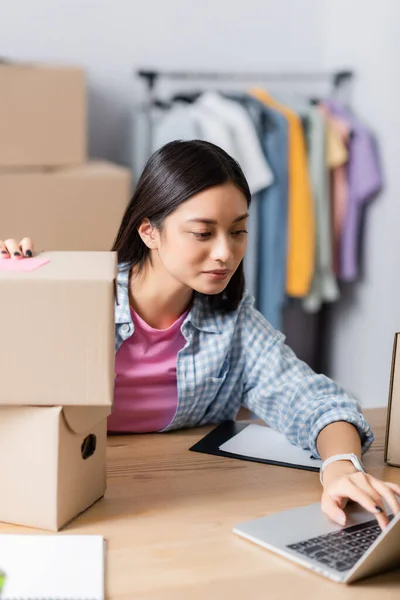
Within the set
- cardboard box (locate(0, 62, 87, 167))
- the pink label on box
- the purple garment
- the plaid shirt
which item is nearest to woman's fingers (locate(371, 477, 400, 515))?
the plaid shirt

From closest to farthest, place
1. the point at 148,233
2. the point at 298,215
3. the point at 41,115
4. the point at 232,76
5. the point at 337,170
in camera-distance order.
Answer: the point at 148,233, the point at 41,115, the point at 298,215, the point at 337,170, the point at 232,76

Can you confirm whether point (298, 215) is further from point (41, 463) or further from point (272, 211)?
point (41, 463)

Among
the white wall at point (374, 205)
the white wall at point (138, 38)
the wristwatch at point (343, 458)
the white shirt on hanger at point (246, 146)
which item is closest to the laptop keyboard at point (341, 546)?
the wristwatch at point (343, 458)

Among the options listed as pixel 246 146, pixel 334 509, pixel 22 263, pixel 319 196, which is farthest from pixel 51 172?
pixel 334 509

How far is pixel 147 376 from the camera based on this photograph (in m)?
1.43

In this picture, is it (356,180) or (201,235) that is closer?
(201,235)

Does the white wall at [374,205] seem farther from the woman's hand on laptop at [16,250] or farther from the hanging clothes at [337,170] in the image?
the woman's hand on laptop at [16,250]

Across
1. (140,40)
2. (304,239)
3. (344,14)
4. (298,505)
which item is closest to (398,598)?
(298,505)

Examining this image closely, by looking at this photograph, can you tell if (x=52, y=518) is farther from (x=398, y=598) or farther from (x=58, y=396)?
(x=398, y=598)

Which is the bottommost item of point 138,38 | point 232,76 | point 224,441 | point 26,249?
point 224,441

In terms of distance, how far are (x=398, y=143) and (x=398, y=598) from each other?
230cm

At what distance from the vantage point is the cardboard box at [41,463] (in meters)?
0.99

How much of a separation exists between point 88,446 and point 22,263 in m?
0.25

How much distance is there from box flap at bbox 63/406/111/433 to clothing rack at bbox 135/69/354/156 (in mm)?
1940
